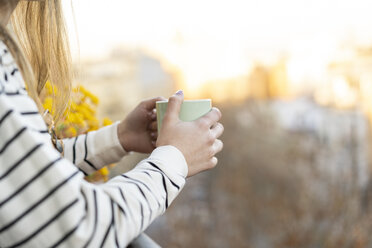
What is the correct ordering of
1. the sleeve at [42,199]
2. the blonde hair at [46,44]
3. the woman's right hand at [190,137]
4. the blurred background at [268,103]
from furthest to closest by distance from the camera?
1. the blurred background at [268,103]
2. the blonde hair at [46,44]
3. the woman's right hand at [190,137]
4. the sleeve at [42,199]

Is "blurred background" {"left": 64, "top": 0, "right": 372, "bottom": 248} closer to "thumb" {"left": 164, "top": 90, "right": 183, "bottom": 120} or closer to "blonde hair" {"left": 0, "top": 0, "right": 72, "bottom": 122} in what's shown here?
"blonde hair" {"left": 0, "top": 0, "right": 72, "bottom": 122}

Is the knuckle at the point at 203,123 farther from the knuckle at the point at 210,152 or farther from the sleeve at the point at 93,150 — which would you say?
the sleeve at the point at 93,150

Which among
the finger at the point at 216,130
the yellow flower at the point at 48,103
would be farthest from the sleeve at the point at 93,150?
the finger at the point at 216,130

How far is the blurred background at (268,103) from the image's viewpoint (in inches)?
81.7

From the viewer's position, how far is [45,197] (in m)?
0.41

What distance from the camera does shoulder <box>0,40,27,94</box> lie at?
1.44 ft

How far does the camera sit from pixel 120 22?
2.30 meters

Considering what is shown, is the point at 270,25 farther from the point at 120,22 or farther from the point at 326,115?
the point at 120,22

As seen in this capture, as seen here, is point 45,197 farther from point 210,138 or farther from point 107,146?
point 107,146

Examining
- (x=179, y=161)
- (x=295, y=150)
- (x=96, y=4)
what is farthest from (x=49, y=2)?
(x=295, y=150)

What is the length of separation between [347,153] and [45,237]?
2.03 metres

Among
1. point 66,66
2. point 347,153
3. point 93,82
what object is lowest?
point 347,153

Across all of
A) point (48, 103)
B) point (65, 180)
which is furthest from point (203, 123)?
point (48, 103)

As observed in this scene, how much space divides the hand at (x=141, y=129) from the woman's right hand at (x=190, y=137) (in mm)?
202
